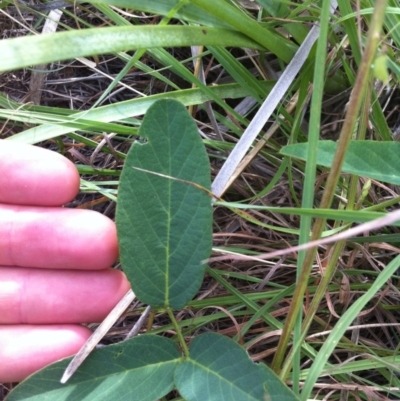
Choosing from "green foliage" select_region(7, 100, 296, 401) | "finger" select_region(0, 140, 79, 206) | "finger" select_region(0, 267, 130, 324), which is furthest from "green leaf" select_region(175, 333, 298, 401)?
"finger" select_region(0, 140, 79, 206)

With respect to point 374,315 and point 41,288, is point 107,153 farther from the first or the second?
point 374,315

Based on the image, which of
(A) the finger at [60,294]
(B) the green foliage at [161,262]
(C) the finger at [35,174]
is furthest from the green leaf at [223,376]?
(C) the finger at [35,174]

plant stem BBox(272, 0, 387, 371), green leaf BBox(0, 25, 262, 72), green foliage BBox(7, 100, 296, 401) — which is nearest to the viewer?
plant stem BBox(272, 0, 387, 371)

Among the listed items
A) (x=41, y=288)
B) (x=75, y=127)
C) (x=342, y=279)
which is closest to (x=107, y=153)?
(x=75, y=127)

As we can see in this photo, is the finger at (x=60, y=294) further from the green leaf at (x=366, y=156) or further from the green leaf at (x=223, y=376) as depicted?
the green leaf at (x=366, y=156)

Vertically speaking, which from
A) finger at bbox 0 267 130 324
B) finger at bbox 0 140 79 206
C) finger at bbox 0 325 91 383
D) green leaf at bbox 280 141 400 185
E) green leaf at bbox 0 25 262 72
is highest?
green leaf at bbox 0 25 262 72

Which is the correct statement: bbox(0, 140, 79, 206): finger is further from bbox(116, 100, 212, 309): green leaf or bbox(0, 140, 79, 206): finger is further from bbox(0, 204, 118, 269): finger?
bbox(116, 100, 212, 309): green leaf

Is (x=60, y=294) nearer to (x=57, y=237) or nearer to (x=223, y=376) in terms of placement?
(x=57, y=237)
